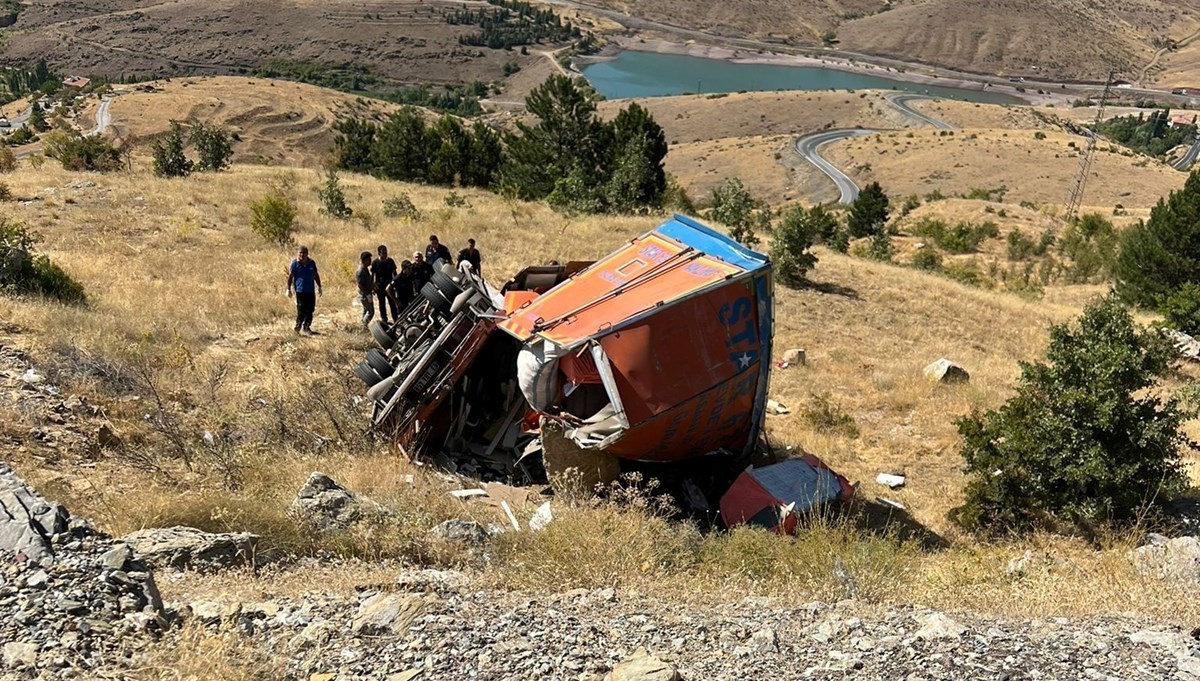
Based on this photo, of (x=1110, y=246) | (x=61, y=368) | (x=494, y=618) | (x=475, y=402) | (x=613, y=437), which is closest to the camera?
(x=494, y=618)

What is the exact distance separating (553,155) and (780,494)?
25036 mm

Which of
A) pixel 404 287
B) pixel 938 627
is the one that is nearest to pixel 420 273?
pixel 404 287

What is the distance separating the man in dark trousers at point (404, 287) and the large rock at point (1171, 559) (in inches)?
363

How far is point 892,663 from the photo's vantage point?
3.68m

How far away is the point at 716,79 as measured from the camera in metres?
133

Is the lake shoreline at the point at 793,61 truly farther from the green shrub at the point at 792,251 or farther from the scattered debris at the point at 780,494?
the scattered debris at the point at 780,494

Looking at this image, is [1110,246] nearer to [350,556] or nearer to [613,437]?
[613,437]

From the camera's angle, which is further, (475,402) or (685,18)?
(685,18)

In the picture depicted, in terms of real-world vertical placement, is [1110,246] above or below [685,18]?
below

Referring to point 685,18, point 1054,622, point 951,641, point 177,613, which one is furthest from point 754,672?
point 685,18

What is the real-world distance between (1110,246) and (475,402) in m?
30.0

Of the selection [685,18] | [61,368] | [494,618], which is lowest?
[61,368]

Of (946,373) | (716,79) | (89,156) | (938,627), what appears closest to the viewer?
(938,627)

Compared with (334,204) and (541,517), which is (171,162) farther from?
(541,517)
